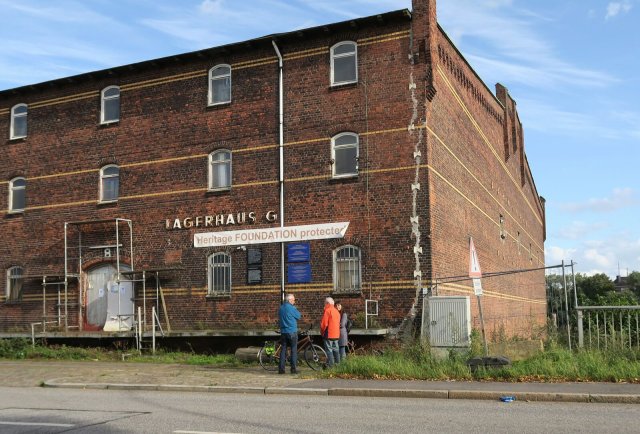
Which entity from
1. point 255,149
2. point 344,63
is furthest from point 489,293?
point 344,63

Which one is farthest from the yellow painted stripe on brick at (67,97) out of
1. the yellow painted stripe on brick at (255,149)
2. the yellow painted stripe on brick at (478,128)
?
the yellow painted stripe on brick at (478,128)

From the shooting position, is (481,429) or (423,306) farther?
(423,306)

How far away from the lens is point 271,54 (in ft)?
75.6

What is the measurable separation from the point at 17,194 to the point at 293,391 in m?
17.9

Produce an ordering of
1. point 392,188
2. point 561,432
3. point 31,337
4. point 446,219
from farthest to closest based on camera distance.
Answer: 1. point 31,337
2. point 446,219
3. point 392,188
4. point 561,432

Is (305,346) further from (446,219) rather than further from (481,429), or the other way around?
(481,429)

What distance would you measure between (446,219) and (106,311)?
39.4 ft

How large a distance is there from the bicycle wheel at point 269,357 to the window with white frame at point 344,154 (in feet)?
19.6

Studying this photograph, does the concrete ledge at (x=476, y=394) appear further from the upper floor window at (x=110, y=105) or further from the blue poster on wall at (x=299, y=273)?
the upper floor window at (x=110, y=105)

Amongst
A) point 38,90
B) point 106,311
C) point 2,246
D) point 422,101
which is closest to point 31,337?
point 106,311

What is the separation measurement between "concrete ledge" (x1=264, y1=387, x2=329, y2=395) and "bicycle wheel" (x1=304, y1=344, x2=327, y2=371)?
369 centimetres

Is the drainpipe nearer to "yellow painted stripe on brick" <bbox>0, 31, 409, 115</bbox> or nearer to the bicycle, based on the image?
"yellow painted stripe on brick" <bbox>0, 31, 409, 115</bbox>

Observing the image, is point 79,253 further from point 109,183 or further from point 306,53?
point 306,53

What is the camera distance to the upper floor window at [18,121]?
27.6 m
